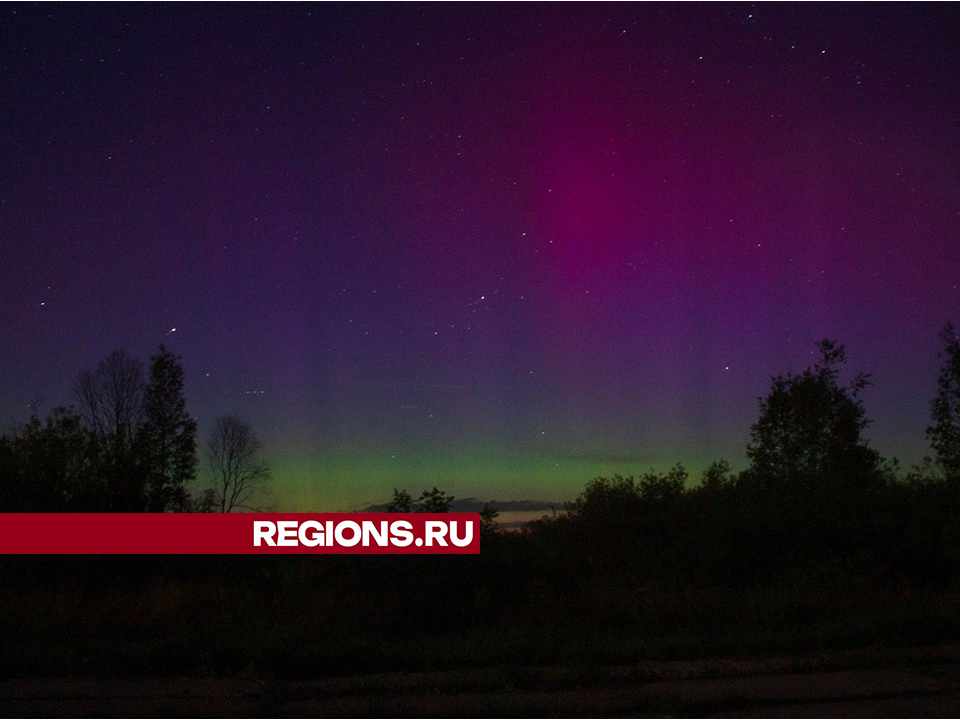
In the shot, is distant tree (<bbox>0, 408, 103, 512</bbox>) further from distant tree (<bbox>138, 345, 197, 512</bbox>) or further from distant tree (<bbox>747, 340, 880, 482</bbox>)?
distant tree (<bbox>747, 340, 880, 482</bbox>)

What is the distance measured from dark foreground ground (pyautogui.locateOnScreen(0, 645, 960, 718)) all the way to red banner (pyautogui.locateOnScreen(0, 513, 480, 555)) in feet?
17.6

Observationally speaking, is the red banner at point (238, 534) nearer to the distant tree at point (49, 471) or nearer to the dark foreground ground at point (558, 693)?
the distant tree at point (49, 471)

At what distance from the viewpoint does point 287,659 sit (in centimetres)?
883

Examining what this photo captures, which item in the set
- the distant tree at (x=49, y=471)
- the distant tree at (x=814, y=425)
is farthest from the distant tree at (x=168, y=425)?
the distant tree at (x=814, y=425)

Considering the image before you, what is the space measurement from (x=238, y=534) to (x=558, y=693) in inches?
367

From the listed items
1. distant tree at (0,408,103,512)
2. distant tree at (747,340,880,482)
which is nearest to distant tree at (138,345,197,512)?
distant tree at (0,408,103,512)

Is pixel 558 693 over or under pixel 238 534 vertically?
under

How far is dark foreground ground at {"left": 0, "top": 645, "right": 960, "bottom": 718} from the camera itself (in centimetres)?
727

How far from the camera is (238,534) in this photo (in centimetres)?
1538

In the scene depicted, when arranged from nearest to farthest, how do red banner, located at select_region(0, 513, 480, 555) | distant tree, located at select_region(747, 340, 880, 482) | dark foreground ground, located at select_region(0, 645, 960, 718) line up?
dark foreground ground, located at select_region(0, 645, 960, 718)
red banner, located at select_region(0, 513, 480, 555)
distant tree, located at select_region(747, 340, 880, 482)

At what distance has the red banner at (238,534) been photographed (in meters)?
14.1

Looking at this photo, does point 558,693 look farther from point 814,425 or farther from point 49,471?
point 814,425

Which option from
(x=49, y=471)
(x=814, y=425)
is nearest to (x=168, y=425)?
(x=49, y=471)

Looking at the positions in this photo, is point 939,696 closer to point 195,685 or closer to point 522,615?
point 522,615
